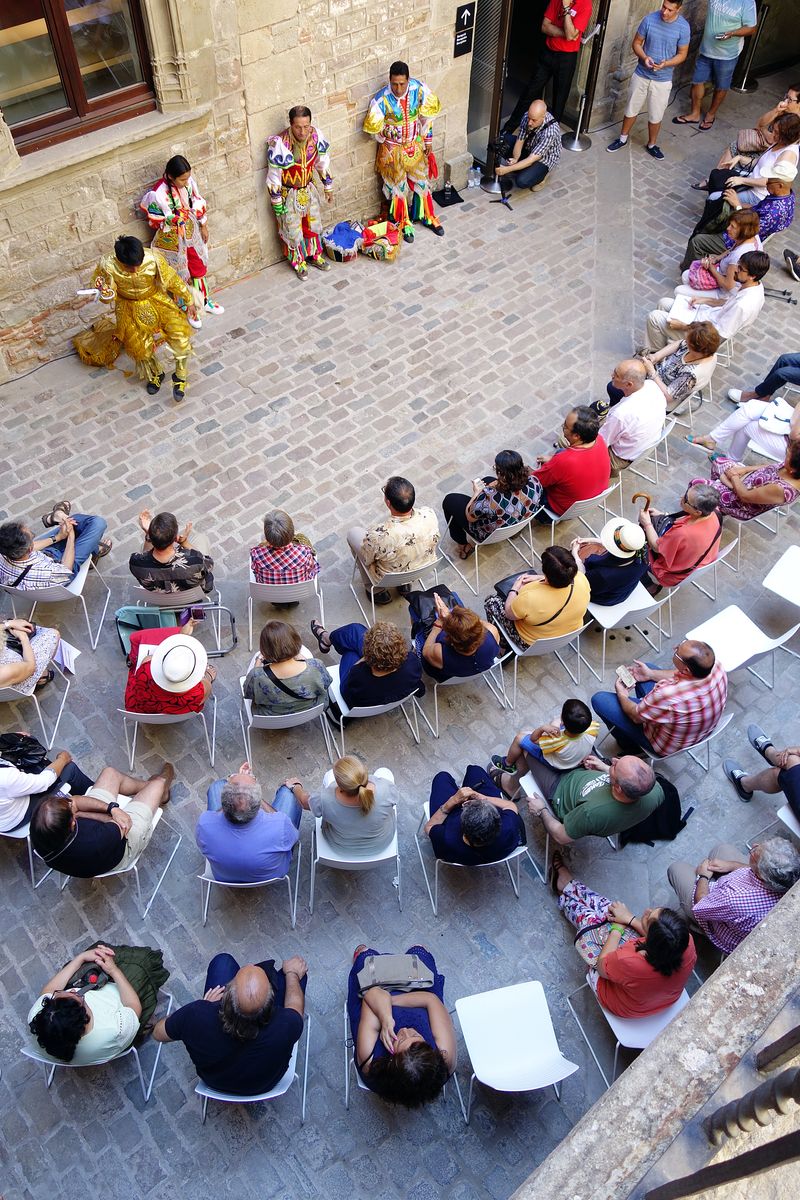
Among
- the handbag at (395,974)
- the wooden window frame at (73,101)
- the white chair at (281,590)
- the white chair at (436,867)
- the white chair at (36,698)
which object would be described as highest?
the wooden window frame at (73,101)

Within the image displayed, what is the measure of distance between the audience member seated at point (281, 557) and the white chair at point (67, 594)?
1.09 m

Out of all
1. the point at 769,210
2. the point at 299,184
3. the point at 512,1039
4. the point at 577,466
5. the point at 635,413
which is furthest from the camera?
the point at 769,210

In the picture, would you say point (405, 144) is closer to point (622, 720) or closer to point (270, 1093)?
point (622, 720)

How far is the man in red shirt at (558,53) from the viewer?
888 cm

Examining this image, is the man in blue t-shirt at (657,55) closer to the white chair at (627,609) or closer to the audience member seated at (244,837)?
the white chair at (627,609)

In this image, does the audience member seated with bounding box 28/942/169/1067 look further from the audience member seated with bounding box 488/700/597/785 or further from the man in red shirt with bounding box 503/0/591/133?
the man in red shirt with bounding box 503/0/591/133

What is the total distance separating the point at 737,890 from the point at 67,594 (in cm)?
405

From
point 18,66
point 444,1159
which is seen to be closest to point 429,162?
point 18,66

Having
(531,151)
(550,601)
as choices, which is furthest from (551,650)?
(531,151)

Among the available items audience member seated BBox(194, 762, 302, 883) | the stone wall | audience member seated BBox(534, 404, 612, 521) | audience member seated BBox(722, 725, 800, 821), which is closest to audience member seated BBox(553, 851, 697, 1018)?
audience member seated BBox(722, 725, 800, 821)

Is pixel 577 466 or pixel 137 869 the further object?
pixel 577 466

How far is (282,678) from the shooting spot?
4.95m

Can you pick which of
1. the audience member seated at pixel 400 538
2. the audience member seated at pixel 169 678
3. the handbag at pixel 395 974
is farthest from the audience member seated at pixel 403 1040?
the audience member seated at pixel 400 538

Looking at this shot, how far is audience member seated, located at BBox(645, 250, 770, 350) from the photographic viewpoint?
696 centimetres
